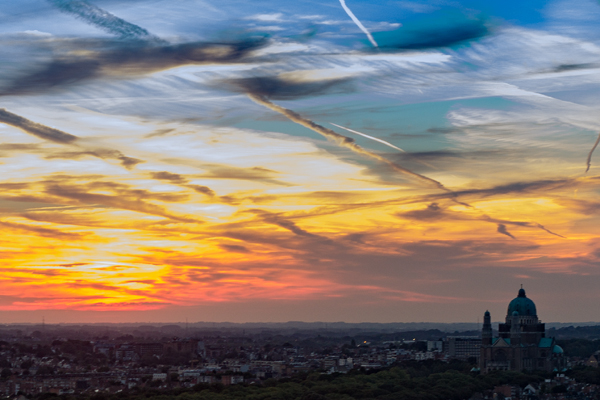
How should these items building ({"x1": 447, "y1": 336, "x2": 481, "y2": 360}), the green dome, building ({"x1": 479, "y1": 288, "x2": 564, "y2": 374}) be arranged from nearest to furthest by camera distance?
1. building ({"x1": 479, "y1": 288, "x2": 564, "y2": 374})
2. the green dome
3. building ({"x1": 447, "y1": 336, "x2": 481, "y2": 360})

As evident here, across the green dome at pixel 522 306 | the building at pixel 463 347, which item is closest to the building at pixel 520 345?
the green dome at pixel 522 306

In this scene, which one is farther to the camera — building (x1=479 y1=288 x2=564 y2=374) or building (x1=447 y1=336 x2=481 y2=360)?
building (x1=447 y1=336 x2=481 y2=360)

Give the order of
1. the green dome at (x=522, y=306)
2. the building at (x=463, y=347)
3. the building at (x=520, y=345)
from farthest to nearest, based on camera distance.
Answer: the building at (x=463, y=347) → the green dome at (x=522, y=306) → the building at (x=520, y=345)

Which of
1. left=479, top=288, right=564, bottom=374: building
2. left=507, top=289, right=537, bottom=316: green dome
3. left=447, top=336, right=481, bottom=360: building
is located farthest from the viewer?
left=447, top=336, right=481, bottom=360: building

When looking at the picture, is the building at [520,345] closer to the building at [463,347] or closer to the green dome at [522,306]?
the green dome at [522,306]

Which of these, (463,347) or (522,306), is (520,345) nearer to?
(522,306)

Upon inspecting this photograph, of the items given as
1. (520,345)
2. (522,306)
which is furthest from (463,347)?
(520,345)

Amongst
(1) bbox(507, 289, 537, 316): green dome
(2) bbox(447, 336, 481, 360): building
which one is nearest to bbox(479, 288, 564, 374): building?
(1) bbox(507, 289, 537, 316): green dome

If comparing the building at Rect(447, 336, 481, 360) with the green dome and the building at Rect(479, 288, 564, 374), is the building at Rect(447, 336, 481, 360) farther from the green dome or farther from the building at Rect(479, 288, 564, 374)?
the building at Rect(479, 288, 564, 374)
